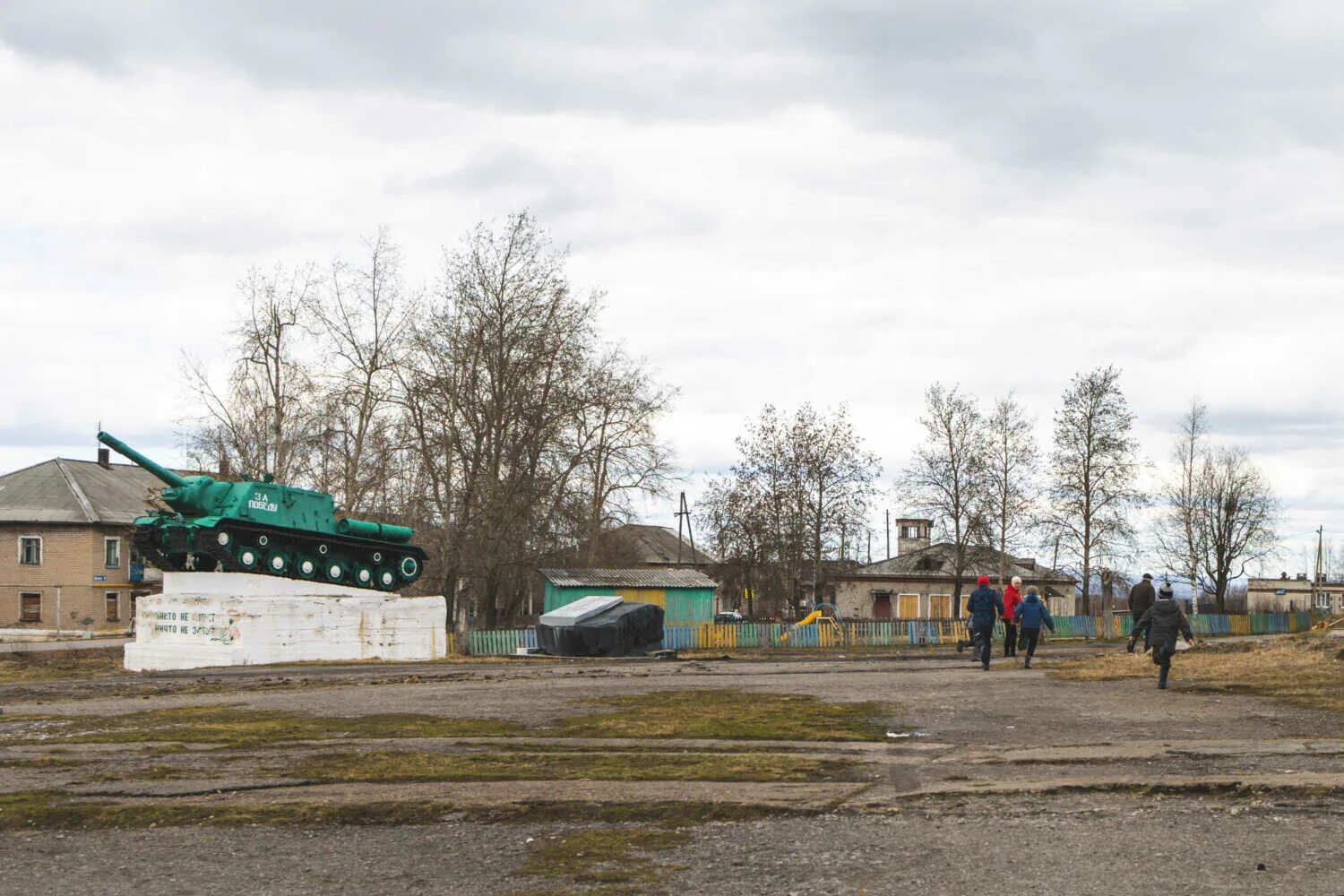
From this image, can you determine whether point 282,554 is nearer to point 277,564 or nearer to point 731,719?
point 277,564

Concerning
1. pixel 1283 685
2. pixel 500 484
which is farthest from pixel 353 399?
pixel 1283 685

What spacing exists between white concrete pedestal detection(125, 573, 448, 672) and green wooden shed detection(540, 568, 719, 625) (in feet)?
42.2

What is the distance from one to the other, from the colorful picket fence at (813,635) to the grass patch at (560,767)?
1022 inches

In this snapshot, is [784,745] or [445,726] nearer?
[784,745]

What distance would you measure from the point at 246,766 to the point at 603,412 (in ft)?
120

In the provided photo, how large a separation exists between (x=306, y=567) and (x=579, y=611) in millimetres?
6772

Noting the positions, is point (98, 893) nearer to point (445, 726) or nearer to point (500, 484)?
point (445, 726)

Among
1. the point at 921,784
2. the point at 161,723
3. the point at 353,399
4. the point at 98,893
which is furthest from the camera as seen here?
the point at 353,399

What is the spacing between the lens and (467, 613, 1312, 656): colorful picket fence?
125 feet

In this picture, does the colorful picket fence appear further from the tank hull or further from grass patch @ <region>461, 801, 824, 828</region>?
grass patch @ <region>461, 801, 824, 828</region>

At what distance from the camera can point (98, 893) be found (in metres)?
6.90

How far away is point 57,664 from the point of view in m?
32.7

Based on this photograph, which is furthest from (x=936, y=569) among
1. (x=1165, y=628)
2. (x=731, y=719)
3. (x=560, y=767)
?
(x=560, y=767)

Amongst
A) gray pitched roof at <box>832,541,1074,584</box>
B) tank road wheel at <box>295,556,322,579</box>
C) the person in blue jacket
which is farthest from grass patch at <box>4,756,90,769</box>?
gray pitched roof at <box>832,541,1074,584</box>
